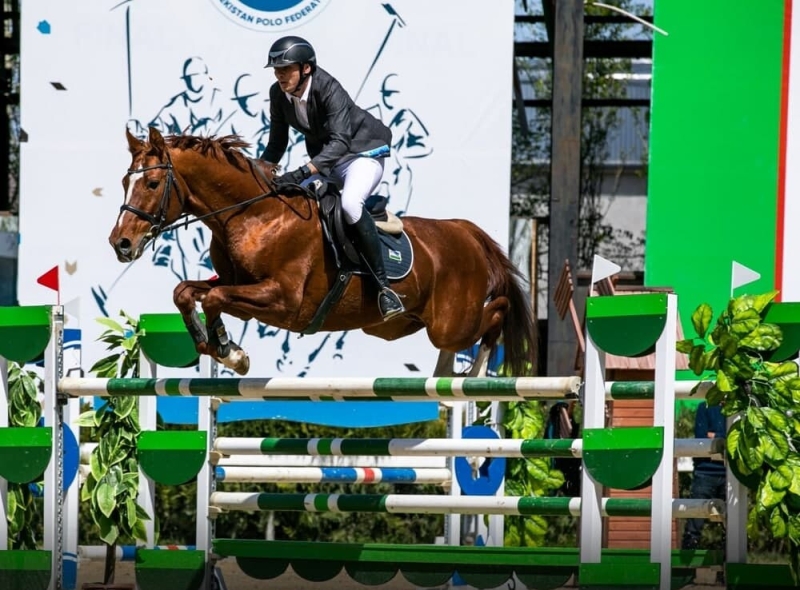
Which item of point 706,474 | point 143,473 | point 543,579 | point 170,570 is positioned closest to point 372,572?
point 543,579

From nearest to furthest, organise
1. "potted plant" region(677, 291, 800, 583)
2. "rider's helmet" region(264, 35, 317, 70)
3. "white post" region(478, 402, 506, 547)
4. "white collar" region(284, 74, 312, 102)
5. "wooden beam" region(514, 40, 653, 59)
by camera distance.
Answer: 1. "potted plant" region(677, 291, 800, 583)
2. "rider's helmet" region(264, 35, 317, 70)
3. "white collar" region(284, 74, 312, 102)
4. "white post" region(478, 402, 506, 547)
5. "wooden beam" region(514, 40, 653, 59)

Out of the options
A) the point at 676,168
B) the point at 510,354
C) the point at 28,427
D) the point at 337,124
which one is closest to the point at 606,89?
the point at 676,168

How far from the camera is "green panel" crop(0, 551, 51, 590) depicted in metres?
4.16

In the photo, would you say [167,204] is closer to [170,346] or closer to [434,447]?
[170,346]

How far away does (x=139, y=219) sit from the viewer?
421 cm

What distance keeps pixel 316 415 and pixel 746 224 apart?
91.0 inches

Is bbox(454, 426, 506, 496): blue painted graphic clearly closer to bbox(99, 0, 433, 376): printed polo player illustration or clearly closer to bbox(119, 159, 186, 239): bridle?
bbox(99, 0, 433, 376): printed polo player illustration

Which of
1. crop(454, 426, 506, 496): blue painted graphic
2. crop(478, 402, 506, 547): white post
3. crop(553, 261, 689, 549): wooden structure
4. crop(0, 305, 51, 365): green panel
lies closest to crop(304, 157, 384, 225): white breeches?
crop(0, 305, 51, 365): green panel

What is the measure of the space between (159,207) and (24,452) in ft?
2.95

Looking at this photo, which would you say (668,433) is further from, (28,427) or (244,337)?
(244,337)

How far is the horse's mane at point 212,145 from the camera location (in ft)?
14.8

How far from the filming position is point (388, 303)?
465cm

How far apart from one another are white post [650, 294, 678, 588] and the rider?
1.31 m

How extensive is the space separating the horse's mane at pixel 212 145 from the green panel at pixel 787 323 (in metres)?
1.90
